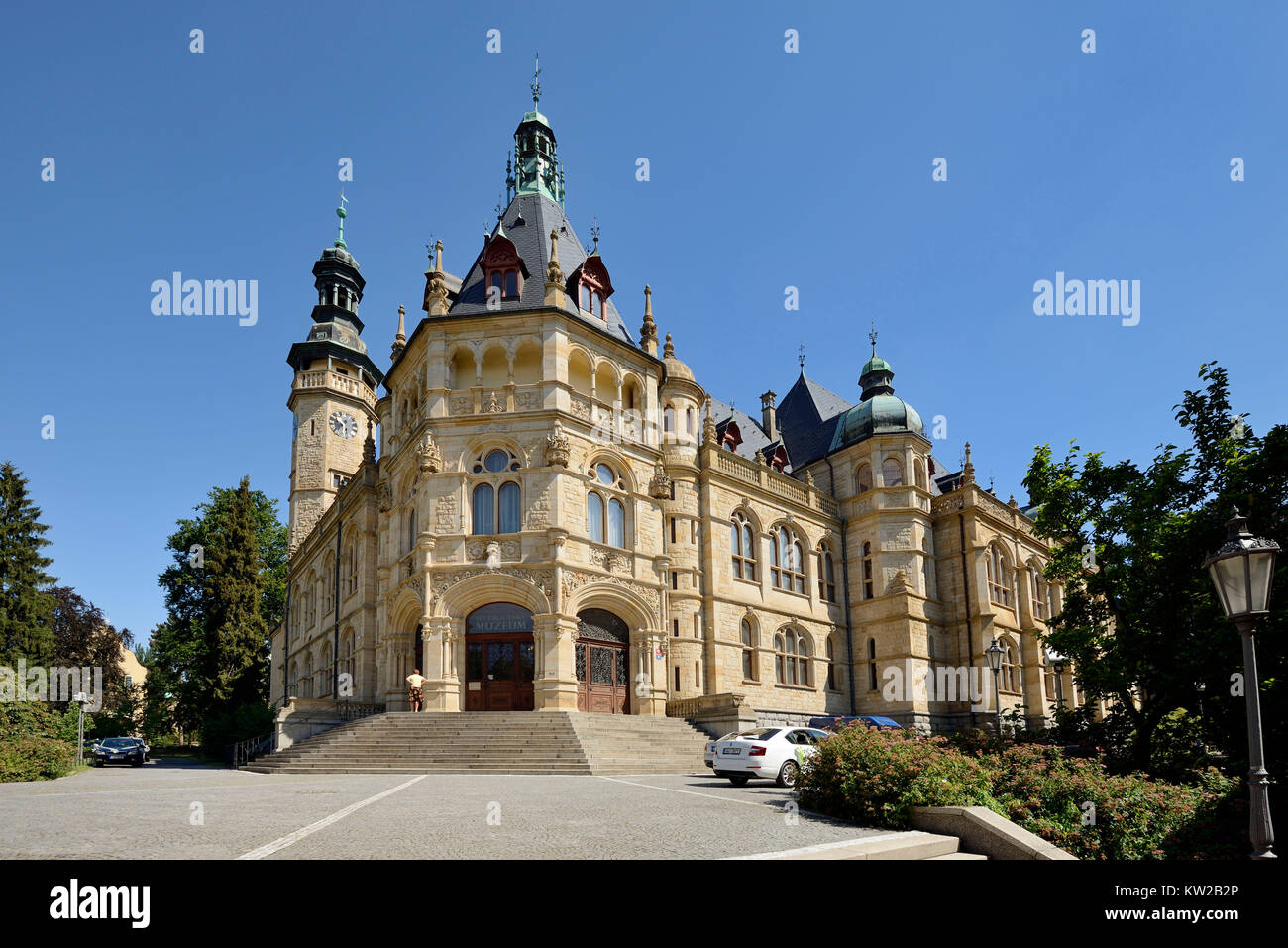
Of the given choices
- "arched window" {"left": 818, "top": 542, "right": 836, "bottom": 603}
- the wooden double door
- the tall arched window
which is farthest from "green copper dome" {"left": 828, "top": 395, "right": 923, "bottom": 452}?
the wooden double door

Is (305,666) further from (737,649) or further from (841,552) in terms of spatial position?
(841,552)

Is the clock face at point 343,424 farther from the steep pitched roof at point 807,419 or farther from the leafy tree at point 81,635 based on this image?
the steep pitched roof at point 807,419

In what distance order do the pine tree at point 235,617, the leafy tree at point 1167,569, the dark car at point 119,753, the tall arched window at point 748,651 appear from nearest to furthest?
the leafy tree at point 1167,569 → the tall arched window at point 748,651 → the dark car at point 119,753 → the pine tree at point 235,617

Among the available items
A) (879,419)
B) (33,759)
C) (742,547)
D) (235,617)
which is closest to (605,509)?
(742,547)

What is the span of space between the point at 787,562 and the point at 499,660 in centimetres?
1396

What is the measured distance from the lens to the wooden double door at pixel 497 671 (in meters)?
28.4

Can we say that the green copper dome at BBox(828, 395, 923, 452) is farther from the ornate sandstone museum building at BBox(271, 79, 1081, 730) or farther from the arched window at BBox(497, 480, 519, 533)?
the arched window at BBox(497, 480, 519, 533)

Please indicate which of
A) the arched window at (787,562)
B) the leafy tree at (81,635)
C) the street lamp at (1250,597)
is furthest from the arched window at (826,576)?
the leafy tree at (81,635)

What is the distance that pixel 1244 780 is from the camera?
14.0 m

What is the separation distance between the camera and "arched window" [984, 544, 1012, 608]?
1635 inches

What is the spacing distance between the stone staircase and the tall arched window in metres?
7.43

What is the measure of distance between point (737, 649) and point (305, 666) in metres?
23.4

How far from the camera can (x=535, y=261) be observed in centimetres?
3281

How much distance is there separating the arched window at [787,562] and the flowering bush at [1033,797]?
23255 millimetres
